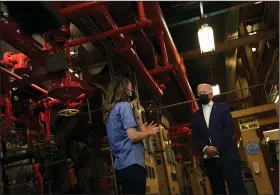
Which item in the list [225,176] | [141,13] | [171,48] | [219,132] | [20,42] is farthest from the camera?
[171,48]

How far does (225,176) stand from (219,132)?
0.45m

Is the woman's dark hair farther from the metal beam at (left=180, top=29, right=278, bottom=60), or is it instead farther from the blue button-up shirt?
the metal beam at (left=180, top=29, right=278, bottom=60)

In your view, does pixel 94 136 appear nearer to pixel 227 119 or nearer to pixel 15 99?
pixel 15 99

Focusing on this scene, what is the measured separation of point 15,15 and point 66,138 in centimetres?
623

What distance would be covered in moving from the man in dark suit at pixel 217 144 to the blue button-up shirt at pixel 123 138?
1.00m

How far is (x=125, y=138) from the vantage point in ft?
9.22

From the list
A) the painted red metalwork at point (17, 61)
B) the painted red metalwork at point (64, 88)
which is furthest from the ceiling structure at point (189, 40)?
the painted red metalwork at point (64, 88)

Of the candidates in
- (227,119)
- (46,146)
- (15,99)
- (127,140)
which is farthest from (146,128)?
(15,99)

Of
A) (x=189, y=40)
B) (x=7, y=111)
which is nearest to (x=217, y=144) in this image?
(x=7, y=111)

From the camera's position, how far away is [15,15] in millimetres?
2158

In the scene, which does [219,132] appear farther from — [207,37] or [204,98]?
[207,37]

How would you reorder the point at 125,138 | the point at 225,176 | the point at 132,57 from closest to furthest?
the point at 125,138 → the point at 225,176 → the point at 132,57

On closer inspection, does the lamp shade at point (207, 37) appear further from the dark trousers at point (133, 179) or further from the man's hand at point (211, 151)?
the dark trousers at point (133, 179)

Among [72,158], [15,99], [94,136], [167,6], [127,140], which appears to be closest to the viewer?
[127,140]
